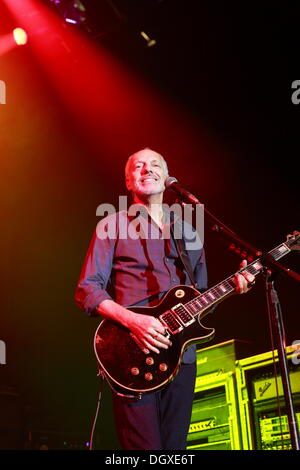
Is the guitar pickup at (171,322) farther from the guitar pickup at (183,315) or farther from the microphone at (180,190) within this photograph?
the microphone at (180,190)

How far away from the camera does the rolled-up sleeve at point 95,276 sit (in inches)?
104

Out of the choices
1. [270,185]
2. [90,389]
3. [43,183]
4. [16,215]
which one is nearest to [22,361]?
[90,389]

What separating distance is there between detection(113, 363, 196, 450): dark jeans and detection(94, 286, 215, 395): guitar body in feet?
0.31

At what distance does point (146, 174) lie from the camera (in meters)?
3.22

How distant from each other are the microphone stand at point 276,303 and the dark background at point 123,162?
2.59m

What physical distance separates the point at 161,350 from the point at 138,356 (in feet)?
0.41

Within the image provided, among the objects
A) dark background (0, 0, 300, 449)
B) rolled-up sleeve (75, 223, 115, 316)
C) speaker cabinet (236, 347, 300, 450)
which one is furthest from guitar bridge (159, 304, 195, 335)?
dark background (0, 0, 300, 449)

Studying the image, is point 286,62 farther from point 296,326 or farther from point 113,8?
point 296,326

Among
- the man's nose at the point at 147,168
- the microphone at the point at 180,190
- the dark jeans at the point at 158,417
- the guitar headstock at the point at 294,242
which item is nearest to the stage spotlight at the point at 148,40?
the man's nose at the point at 147,168

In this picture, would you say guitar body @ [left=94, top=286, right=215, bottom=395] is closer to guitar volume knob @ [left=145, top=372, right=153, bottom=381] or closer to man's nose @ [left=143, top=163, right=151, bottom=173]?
guitar volume knob @ [left=145, top=372, right=153, bottom=381]

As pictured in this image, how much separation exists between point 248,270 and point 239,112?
3.38 metres

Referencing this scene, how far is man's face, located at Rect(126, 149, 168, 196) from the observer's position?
3.19m
